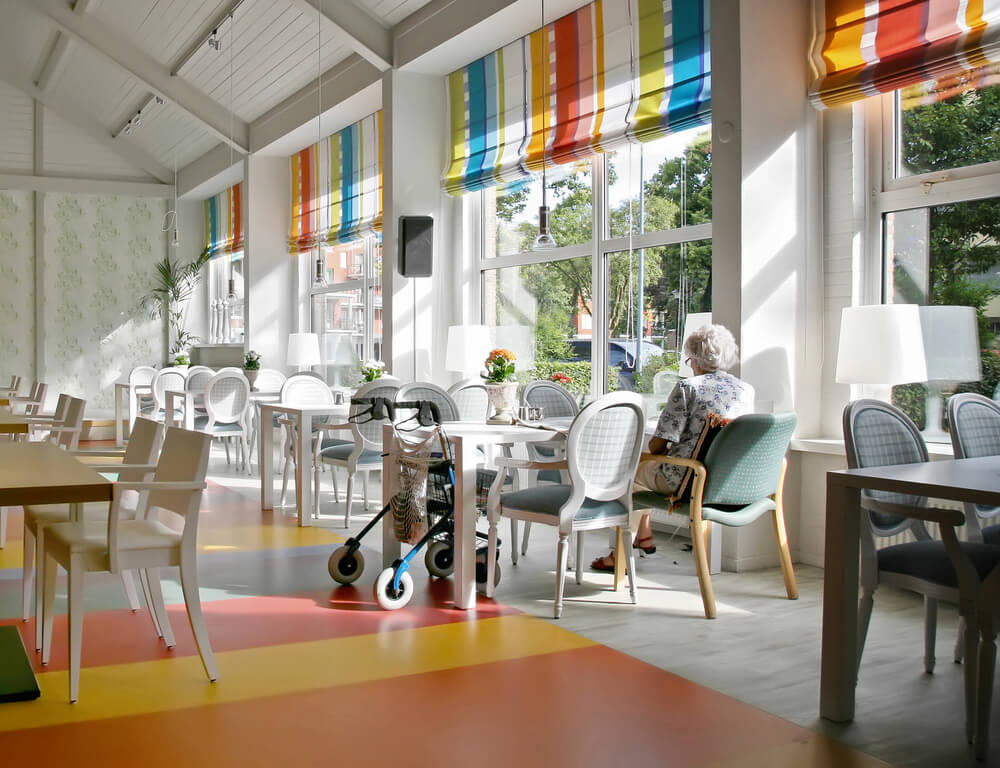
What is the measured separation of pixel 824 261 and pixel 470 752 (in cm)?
351

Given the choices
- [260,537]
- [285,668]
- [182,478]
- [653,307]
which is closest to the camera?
[182,478]

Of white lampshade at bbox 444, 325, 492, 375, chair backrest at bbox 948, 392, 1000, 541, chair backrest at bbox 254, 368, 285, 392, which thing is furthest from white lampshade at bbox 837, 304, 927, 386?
chair backrest at bbox 254, 368, 285, 392

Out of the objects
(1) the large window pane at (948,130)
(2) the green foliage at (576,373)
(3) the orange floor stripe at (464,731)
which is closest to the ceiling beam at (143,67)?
(2) the green foliage at (576,373)

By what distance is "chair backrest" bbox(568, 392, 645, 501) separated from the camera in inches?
156

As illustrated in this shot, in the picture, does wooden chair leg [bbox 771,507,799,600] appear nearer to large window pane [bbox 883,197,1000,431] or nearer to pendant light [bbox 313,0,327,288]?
large window pane [bbox 883,197,1000,431]

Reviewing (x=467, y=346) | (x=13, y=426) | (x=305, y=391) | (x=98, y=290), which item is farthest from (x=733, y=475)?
(x=98, y=290)

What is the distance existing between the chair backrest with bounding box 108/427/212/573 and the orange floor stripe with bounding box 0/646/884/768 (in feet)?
1.78

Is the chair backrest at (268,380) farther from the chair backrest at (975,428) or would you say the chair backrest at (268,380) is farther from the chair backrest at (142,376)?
the chair backrest at (975,428)

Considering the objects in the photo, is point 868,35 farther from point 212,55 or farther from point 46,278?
point 46,278

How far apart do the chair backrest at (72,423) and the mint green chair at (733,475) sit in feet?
9.95

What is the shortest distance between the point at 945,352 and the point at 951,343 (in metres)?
0.05

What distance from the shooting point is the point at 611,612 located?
13.6 ft

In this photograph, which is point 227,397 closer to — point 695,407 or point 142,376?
point 142,376

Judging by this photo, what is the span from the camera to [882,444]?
11.3 ft
